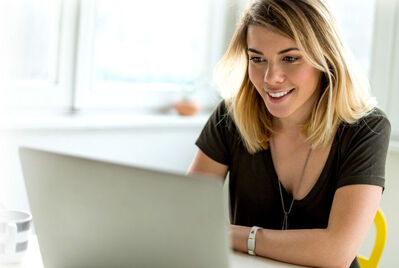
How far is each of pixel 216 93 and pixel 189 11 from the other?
19.4 inches

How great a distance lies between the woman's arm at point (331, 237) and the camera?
1.39 meters

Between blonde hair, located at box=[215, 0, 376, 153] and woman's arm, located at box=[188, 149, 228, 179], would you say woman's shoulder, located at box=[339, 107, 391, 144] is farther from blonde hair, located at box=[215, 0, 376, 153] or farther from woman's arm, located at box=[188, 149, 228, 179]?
woman's arm, located at box=[188, 149, 228, 179]

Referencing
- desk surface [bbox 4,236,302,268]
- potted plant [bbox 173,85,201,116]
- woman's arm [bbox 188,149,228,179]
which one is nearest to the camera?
desk surface [bbox 4,236,302,268]

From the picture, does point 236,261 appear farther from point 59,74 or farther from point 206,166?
point 59,74

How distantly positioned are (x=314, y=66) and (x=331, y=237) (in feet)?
1.48

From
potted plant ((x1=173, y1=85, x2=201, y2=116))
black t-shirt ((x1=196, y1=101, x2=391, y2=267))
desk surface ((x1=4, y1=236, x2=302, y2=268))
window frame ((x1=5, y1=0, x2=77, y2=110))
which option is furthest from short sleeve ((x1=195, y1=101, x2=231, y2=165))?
potted plant ((x1=173, y1=85, x2=201, y2=116))

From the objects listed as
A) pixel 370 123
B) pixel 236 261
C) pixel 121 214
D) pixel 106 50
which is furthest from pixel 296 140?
pixel 106 50

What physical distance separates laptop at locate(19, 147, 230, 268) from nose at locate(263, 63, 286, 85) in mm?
747

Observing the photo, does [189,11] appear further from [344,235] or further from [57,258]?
[57,258]

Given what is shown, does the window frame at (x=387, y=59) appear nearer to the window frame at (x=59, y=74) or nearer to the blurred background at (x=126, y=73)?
the blurred background at (x=126, y=73)

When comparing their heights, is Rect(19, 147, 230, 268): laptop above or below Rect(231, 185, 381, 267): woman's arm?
above

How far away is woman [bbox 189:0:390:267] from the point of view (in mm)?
1448

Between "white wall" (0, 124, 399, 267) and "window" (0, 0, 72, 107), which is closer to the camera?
"white wall" (0, 124, 399, 267)

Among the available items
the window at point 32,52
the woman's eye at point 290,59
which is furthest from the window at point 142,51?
the woman's eye at point 290,59
